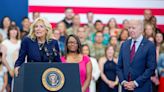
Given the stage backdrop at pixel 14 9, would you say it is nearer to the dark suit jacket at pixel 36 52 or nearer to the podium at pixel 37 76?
the dark suit jacket at pixel 36 52

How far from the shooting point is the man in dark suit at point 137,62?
6.32m

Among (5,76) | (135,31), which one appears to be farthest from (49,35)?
(5,76)

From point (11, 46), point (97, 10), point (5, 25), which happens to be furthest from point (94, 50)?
point (97, 10)

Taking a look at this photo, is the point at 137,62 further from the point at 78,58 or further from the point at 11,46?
the point at 11,46

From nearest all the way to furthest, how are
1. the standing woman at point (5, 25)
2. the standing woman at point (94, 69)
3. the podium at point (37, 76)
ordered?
the podium at point (37, 76), the standing woman at point (94, 69), the standing woman at point (5, 25)

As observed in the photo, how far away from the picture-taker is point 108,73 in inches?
366

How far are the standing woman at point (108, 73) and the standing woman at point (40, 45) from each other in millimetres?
3846

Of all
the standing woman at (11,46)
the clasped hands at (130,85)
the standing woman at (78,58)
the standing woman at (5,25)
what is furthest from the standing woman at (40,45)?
the standing woman at (5,25)

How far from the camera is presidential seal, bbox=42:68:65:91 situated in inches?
197

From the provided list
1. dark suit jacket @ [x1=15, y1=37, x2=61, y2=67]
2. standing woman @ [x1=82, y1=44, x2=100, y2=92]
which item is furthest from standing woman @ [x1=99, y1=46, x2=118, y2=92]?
dark suit jacket @ [x1=15, y1=37, x2=61, y2=67]

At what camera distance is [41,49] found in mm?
5457

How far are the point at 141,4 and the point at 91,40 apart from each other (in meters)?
2.81

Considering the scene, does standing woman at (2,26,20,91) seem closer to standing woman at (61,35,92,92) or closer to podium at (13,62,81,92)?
standing woman at (61,35,92,92)

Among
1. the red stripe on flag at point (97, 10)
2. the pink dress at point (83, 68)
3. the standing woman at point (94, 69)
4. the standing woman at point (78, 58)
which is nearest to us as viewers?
the standing woman at point (78, 58)
